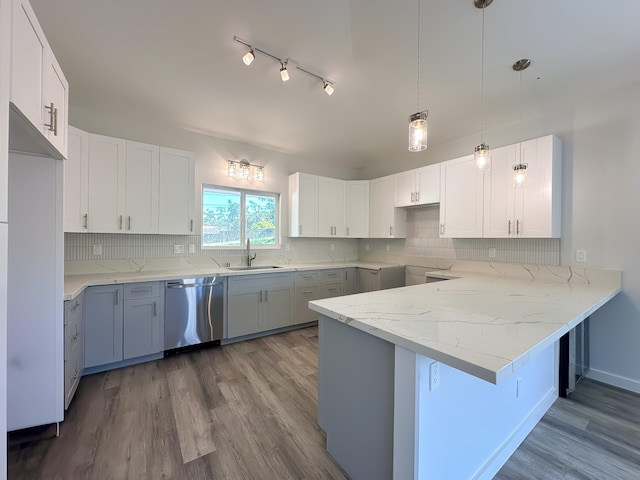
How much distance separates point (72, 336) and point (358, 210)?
3.87 meters

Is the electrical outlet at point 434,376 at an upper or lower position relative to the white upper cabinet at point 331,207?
lower

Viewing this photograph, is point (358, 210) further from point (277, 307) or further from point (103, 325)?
point (103, 325)

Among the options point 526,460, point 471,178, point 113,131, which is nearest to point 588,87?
point 471,178

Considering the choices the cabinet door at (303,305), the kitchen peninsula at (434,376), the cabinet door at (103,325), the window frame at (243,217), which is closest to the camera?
the kitchen peninsula at (434,376)

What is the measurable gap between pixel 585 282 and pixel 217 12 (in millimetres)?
3776

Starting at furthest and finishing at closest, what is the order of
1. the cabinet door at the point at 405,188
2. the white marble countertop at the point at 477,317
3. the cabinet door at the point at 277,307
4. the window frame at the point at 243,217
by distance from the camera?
the cabinet door at the point at 405,188 < the window frame at the point at 243,217 < the cabinet door at the point at 277,307 < the white marble countertop at the point at 477,317

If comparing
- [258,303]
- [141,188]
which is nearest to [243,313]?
[258,303]

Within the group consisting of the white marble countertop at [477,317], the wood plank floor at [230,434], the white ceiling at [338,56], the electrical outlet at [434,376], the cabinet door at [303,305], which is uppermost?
the white ceiling at [338,56]

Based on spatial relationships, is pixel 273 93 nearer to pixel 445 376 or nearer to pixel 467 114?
pixel 467 114

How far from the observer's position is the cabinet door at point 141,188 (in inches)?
111

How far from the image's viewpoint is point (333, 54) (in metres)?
1.97

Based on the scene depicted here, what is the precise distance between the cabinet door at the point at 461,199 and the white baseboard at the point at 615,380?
1619 mm

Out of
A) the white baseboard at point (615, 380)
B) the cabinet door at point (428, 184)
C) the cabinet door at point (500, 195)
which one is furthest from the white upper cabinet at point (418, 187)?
the white baseboard at point (615, 380)

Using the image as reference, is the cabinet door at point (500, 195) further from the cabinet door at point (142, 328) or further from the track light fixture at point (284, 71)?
the cabinet door at point (142, 328)
